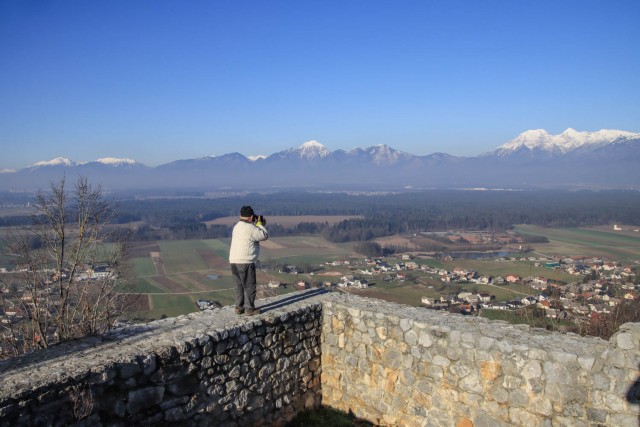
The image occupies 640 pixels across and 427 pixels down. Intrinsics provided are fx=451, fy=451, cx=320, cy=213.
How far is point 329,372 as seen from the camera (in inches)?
265

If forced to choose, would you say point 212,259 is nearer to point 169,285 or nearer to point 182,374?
point 169,285

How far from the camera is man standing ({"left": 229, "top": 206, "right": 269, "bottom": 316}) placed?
19.8 ft

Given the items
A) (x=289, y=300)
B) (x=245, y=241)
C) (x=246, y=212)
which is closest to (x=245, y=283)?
(x=245, y=241)

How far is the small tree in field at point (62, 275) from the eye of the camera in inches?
289

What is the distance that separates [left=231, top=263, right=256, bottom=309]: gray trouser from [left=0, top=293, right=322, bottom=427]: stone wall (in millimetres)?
242

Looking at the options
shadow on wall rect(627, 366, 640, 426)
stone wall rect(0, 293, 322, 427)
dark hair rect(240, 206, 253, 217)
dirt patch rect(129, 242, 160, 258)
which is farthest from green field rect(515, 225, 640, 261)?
dirt patch rect(129, 242, 160, 258)

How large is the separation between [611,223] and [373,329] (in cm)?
6729

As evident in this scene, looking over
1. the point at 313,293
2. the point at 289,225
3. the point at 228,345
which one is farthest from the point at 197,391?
the point at 289,225

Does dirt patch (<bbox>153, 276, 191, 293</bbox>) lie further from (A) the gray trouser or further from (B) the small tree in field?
(A) the gray trouser

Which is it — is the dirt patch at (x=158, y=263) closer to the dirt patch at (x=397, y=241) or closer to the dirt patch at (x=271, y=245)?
the dirt patch at (x=271, y=245)

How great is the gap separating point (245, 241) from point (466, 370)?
3.16m

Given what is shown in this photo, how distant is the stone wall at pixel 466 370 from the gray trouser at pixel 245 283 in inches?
49.9

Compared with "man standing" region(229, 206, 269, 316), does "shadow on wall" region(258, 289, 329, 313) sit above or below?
below

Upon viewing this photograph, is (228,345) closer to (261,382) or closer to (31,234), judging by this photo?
(261,382)
